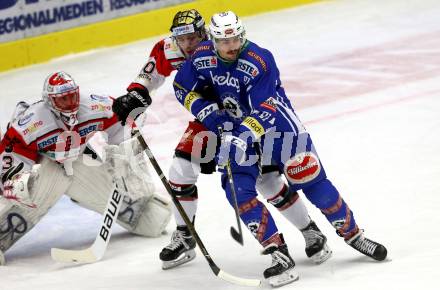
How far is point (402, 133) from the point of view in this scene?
7.71 m

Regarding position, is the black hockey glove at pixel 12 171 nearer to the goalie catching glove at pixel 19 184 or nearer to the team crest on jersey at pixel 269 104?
the goalie catching glove at pixel 19 184

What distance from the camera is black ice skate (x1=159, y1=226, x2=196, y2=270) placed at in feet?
18.9

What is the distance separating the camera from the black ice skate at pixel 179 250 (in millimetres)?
5773

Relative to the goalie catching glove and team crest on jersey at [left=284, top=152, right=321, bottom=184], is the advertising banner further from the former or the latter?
team crest on jersey at [left=284, top=152, right=321, bottom=184]

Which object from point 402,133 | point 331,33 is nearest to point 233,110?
point 402,133

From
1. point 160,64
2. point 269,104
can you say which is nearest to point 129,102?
point 160,64

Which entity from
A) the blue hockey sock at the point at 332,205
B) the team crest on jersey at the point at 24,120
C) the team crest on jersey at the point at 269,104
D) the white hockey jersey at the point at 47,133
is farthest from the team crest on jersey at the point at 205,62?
the team crest on jersey at the point at 24,120

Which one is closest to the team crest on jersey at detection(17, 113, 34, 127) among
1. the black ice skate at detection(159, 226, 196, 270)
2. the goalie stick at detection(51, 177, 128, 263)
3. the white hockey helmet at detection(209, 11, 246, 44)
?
the goalie stick at detection(51, 177, 128, 263)

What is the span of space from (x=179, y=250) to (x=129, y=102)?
2.81 ft

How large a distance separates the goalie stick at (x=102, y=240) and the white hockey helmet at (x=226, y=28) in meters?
1.34

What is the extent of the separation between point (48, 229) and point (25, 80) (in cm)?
308

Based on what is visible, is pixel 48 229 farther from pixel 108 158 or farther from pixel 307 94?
pixel 307 94

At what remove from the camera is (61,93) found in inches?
235

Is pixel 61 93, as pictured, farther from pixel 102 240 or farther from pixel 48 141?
pixel 102 240
